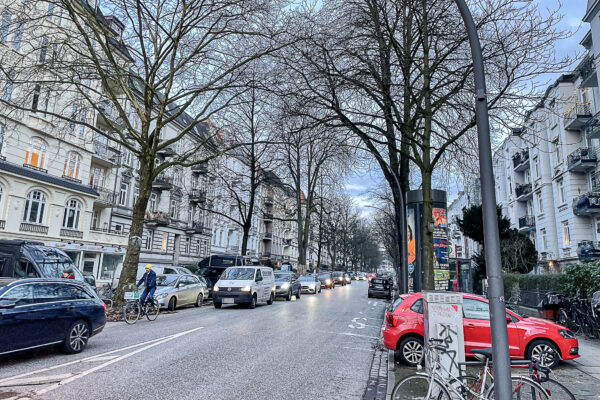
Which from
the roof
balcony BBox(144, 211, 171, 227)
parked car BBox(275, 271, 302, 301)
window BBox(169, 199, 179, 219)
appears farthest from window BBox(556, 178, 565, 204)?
window BBox(169, 199, 179, 219)

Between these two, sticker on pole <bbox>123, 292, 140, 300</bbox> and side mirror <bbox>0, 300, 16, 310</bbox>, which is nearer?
side mirror <bbox>0, 300, 16, 310</bbox>

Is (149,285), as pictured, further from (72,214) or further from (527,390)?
(72,214)

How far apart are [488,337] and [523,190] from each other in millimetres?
34348

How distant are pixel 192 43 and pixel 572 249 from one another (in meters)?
27.9

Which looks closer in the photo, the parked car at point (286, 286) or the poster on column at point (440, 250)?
the poster on column at point (440, 250)

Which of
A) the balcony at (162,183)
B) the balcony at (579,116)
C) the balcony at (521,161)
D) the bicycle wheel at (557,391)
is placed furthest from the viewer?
the balcony at (162,183)

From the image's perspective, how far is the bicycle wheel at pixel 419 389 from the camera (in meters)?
4.46

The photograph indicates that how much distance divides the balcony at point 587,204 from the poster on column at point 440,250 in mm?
16774

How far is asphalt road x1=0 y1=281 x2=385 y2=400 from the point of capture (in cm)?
555

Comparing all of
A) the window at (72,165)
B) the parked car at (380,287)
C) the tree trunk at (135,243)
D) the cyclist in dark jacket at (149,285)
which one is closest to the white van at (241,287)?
the tree trunk at (135,243)

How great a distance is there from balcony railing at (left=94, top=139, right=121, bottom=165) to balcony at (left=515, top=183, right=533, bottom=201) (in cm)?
3677

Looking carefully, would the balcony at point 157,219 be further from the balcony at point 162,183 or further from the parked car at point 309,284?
the parked car at point 309,284

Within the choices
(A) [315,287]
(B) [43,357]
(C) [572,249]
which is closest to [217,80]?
(B) [43,357]

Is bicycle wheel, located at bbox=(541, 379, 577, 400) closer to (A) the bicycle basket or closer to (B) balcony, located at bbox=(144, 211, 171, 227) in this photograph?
(A) the bicycle basket
